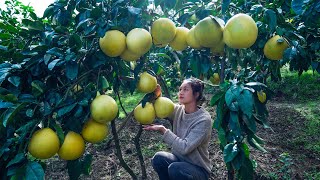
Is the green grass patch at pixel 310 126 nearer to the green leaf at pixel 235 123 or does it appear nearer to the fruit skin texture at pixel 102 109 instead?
the green leaf at pixel 235 123

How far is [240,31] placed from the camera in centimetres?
148

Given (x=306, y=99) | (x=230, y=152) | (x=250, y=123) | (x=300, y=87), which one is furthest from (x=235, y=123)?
(x=300, y=87)

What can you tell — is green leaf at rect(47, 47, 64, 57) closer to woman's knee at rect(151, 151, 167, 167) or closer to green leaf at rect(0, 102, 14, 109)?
green leaf at rect(0, 102, 14, 109)

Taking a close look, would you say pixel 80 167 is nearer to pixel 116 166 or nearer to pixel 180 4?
Result: pixel 180 4

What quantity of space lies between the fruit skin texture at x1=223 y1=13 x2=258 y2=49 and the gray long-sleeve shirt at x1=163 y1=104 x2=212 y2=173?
1014 mm

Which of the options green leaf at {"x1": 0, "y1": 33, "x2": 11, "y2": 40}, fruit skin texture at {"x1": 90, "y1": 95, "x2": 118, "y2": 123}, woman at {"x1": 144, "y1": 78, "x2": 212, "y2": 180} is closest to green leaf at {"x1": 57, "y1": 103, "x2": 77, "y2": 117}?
fruit skin texture at {"x1": 90, "y1": 95, "x2": 118, "y2": 123}

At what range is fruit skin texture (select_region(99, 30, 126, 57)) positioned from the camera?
61.7 inches

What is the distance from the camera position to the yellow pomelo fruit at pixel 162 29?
172 centimetres

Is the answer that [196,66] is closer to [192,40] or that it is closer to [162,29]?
[192,40]

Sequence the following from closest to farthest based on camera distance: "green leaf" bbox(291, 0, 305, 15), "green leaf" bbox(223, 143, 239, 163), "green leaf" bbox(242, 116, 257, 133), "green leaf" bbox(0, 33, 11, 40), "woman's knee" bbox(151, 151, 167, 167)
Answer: "green leaf" bbox(291, 0, 305, 15) < "green leaf" bbox(242, 116, 257, 133) < "green leaf" bbox(223, 143, 239, 163) < "green leaf" bbox(0, 33, 11, 40) < "woman's knee" bbox(151, 151, 167, 167)

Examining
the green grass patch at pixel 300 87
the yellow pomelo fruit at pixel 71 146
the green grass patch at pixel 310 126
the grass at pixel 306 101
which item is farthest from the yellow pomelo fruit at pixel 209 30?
the green grass patch at pixel 300 87

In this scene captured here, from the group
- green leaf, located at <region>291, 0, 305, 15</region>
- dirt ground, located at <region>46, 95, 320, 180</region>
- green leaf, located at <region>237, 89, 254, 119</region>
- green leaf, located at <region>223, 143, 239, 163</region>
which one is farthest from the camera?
dirt ground, located at <region>46, 95, 320, 180</region>

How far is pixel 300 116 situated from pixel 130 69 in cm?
362

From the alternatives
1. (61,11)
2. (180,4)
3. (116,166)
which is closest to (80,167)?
(61,11)
